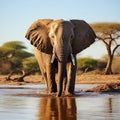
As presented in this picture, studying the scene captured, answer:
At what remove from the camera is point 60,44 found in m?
15.3

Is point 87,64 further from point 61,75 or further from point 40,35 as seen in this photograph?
point 61,75

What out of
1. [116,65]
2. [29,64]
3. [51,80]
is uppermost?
[51,80]

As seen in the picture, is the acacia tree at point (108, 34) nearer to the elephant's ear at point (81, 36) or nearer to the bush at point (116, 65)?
the bush at point (116, 65)

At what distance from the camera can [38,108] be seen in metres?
11.3

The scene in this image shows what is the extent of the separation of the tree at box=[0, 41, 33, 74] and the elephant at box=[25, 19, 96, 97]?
1052 inches

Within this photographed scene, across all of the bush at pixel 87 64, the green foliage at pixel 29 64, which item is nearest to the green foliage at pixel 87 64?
the bush at pixel 87 64

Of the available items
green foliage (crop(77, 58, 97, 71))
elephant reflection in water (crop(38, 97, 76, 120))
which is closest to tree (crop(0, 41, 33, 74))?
green foliage (crop(77, 58, 97, 71))

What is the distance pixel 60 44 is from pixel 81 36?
2041 mm

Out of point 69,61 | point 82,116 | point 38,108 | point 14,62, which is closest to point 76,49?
point 69,61

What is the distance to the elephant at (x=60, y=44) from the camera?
15312 millimetres

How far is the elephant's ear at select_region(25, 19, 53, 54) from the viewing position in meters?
17.0

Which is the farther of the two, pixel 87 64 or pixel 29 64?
pixel 29 64

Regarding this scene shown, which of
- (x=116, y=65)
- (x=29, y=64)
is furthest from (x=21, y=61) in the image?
(x=116, y=65)

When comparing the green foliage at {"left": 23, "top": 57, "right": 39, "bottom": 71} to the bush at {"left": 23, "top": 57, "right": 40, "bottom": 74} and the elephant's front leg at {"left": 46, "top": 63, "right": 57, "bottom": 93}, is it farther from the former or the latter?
the elephant's front leg at {"left": 46, "top": 63, "right": 57, "bottom": 93}
